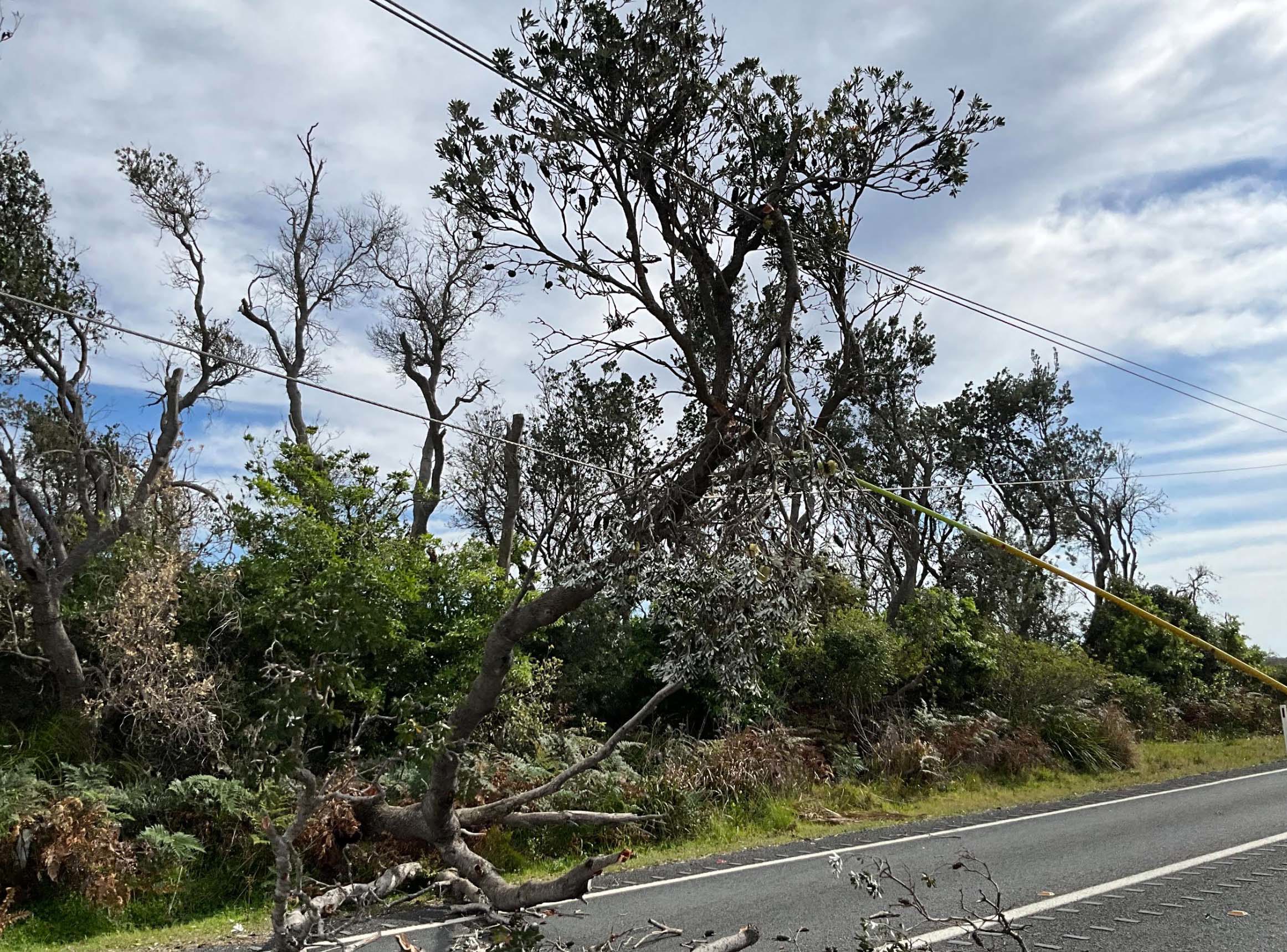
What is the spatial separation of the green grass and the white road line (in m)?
4.25

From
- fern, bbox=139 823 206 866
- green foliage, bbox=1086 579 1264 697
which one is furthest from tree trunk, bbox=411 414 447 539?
green foliage, bbox=1086 579 1264 697

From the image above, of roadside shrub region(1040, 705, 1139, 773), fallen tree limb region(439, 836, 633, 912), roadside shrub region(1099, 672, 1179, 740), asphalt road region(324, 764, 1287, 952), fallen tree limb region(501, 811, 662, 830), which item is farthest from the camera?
roadside shrub region(1099, 672, 1179, 740)

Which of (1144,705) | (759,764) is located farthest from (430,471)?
(1144,705)

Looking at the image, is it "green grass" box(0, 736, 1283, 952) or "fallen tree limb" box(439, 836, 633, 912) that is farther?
"green grass" box(0, 736, 1283, 952)

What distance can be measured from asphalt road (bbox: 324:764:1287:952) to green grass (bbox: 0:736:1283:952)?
1.06 metres

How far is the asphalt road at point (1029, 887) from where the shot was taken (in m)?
6.67

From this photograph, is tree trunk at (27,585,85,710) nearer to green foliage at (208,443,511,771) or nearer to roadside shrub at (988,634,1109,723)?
green foliage at (208,443,511,771)

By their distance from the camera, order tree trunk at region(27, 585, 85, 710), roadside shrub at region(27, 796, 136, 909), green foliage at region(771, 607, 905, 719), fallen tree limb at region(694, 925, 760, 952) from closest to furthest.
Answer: fallen tree limb at region(694, 925, 760, 952), roadside shrub at region(27, 796, 136, 909), tree trunk at region(27, 585, 85, 710), green foliage at region(771, 607, 905, 719)

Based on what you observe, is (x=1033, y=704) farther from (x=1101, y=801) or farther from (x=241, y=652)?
(x=241, y=652)

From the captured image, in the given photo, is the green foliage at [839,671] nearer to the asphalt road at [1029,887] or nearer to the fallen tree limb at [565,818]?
the asphalt road at [1029,887]

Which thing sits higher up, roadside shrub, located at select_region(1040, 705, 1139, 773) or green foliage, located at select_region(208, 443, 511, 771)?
green foliage, located at select_region(208, 443, 511, 771)

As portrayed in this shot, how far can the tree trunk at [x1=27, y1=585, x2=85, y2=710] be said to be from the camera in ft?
35.8

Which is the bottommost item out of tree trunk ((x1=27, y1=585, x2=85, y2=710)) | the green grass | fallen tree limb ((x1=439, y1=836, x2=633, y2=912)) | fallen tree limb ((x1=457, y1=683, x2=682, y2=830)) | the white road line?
the white road line

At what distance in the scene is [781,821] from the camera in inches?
499
